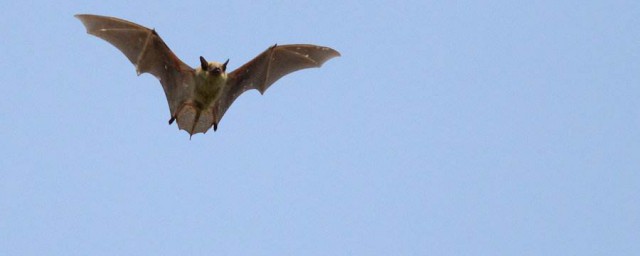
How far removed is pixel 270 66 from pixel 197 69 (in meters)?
2.76

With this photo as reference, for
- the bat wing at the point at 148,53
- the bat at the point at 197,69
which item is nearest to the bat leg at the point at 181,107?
the bat at the point at 197,69

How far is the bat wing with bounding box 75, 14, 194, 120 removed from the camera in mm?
28453

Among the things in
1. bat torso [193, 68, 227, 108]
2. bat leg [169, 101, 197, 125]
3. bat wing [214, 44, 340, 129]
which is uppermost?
bat wing [214, 44, 340, 129]

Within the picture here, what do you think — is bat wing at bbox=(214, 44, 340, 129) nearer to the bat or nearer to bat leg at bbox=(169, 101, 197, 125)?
the bat

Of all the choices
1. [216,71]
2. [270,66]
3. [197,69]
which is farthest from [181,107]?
[270,66]

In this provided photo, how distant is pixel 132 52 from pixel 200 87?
213cm

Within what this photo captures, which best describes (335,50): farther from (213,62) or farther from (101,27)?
(101,27)

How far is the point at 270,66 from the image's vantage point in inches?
1204

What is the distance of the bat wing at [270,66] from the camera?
30.0 m

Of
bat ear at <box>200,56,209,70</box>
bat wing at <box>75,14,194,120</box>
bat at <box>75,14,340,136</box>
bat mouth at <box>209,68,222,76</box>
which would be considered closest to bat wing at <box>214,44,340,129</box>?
bat at <box>75,14,340,136</box>

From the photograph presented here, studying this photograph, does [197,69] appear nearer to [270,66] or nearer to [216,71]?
[216,71]

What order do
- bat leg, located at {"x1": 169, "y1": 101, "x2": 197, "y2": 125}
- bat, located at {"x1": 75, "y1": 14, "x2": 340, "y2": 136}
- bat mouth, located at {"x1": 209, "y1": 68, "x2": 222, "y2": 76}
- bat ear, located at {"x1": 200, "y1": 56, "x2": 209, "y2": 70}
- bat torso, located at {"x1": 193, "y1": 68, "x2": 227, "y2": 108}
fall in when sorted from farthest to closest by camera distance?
bat leg, located at {"x1": 169, "y1": 101, "x2": 197, "y2": 125}
bat, located at {"x1": 75, "y1": 14, "x2": 340, "y2": 136}
bat torso, located at {"x1": 193, "y1": 68, "x2": 227, "y2": 108}
bat mouth, located at {"x1": 209, "y1": 68, "x2": 222, "y2": 76}
bat ear, located at {"x1": 200, "y1": 56, "x2": 209, "y2": 70}

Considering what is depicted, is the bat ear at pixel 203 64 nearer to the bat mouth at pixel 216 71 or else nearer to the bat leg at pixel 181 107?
the bat mouth at pixel 216 71

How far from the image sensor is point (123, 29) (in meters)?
28.6
